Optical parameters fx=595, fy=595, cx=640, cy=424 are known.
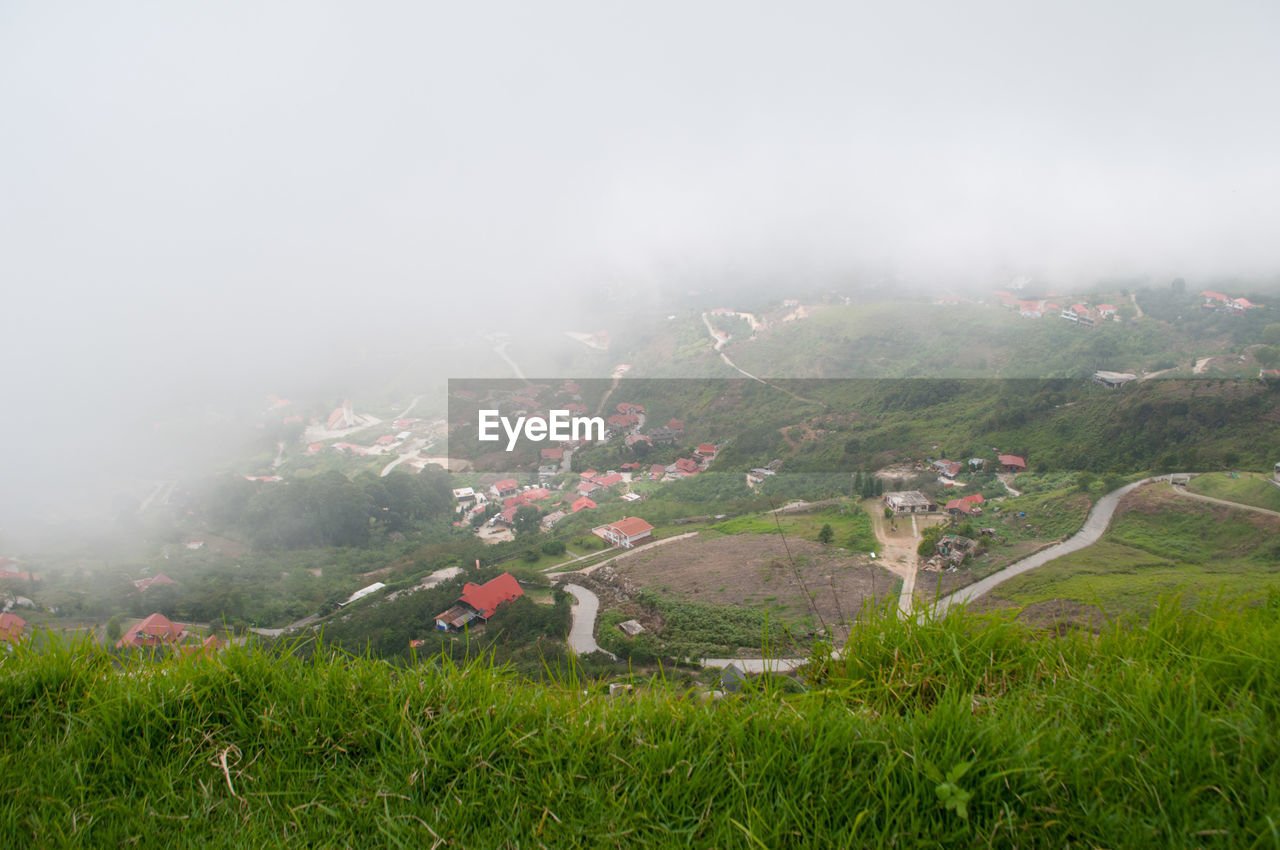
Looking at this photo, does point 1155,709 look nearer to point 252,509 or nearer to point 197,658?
point 197,658

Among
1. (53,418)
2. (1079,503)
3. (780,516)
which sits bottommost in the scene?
(53,418)

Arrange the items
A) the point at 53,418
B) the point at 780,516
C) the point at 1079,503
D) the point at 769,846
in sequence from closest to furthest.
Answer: the point at 769,846
the point at 1079,503
the point at 780,516
the point at 53,418

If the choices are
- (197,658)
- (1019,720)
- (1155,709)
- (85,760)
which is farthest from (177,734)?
(1155,709)

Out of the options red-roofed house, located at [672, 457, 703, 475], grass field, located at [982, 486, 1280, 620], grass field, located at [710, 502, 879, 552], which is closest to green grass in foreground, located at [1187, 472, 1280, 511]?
grass field, located at [982, 486, 1280, 620]

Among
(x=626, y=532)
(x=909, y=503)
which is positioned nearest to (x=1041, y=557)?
(x=909, y=503)

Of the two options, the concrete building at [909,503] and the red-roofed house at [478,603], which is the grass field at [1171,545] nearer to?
the concrete building at [909,503]

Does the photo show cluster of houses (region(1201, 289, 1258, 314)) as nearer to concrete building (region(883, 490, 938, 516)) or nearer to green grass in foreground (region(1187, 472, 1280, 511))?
green grass in foreground (region(1187, 472, 1280, 511))
